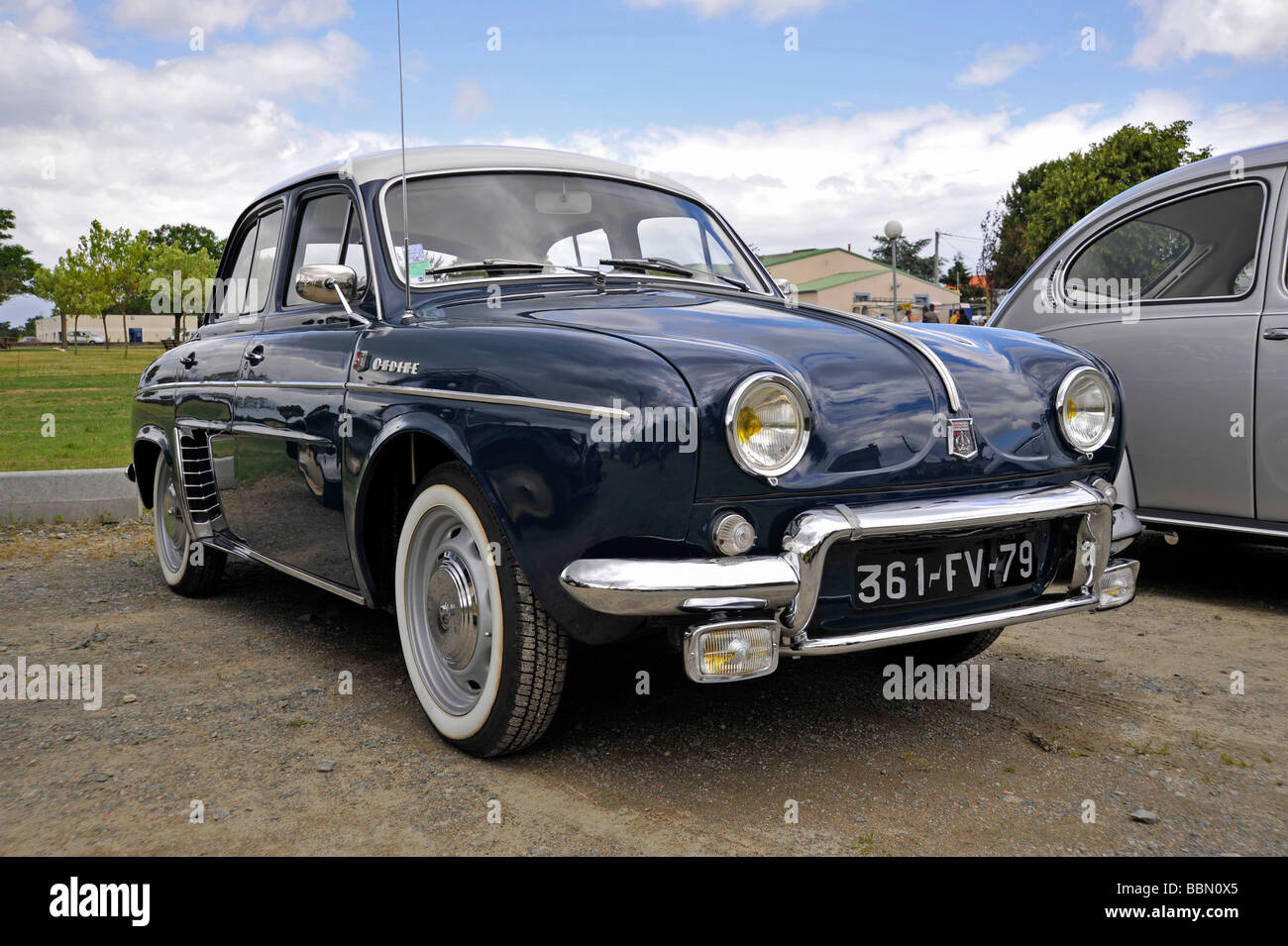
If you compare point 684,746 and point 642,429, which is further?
point 684,746

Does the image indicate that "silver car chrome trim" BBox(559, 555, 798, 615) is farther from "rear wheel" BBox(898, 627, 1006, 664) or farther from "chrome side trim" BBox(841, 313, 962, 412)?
"rear wheel" BBox(898, 627, 1006, 664)

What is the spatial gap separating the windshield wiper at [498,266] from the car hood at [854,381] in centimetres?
28

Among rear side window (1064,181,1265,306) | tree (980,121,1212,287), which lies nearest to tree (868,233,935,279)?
tree (980,121,1212,287)

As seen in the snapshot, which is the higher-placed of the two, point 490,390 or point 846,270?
point 846,270

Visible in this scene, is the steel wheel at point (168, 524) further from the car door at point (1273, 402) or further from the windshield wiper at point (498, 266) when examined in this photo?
the car door at point (1273, 402)

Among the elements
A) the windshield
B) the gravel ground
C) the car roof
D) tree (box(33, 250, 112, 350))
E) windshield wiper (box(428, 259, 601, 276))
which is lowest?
the gravel ground

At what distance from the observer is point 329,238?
13.1 feet

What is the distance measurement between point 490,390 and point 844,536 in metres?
0.93

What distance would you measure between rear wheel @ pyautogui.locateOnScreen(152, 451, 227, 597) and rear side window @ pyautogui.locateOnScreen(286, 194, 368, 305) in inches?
51.3

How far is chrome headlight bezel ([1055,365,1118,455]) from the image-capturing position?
3.04 m

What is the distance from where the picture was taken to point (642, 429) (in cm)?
240

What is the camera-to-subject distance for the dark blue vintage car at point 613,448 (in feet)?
7.99
